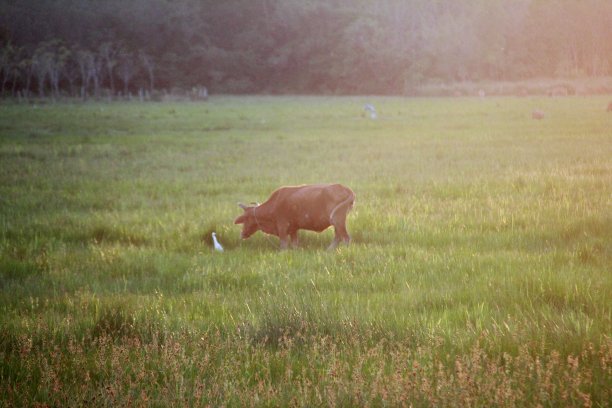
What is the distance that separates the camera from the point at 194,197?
47.8ft

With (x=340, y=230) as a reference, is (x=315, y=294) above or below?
below

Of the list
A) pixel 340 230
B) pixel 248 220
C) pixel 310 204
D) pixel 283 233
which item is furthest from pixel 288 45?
pixel 340 230

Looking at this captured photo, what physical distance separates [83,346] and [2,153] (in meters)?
20.7

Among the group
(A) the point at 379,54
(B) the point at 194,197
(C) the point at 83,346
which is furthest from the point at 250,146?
(A) the point at 379,54

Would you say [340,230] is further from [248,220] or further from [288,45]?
[288,45]

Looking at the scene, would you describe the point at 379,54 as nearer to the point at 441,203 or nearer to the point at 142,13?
the point at 142,13

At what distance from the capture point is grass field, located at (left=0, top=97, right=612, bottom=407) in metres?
4.50

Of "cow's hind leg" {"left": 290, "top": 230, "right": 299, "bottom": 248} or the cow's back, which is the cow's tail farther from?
"cow's hind leg" {"left": 290, "top": 230, "right": 299, "bottom": 248}

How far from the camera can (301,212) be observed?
9.59 metres

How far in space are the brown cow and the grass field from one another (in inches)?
14.4

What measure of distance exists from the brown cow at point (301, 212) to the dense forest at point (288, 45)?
86364 millimetres

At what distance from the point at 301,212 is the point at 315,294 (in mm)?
2951

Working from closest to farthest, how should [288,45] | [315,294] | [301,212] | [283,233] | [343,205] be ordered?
[315,294] → [343,205] → [301,212] → [283,233] → [288,45]

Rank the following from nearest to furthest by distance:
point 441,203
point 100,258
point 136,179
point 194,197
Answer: point 100,258 < point 441,203 < point 194,197 < point 136,179
